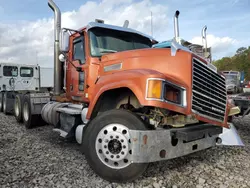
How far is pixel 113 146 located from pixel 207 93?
1.56 meters

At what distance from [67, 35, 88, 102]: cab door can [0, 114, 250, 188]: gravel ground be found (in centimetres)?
111

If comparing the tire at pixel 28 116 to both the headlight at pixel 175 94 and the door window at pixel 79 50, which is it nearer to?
the door window at pixel 79 50

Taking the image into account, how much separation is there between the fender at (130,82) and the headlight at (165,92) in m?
0.07

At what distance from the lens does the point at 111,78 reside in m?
3.65

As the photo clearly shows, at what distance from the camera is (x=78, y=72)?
5184mm

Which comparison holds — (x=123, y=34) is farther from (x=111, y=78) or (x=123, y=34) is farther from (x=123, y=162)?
(x=123, y=162)

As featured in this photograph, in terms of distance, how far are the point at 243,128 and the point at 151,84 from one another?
5347 mm

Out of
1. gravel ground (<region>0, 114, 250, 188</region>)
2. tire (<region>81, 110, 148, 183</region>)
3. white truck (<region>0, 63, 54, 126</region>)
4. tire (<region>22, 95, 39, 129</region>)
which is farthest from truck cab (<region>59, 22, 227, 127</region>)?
white truck (<region>0, 63, 54, 126</region>)

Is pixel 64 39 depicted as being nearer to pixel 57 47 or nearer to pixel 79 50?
pixel 79 50

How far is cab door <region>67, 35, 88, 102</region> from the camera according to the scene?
492cm

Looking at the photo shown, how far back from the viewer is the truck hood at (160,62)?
3338mm

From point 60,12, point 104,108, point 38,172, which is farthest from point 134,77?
point 60,12

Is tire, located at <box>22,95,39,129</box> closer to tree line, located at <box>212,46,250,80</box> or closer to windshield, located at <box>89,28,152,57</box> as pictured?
windshield, located at <box>89,28,152,57</box>

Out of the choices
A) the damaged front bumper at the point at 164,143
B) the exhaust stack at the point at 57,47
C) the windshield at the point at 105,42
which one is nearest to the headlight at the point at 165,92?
the damaged front bumper at the point at 164,143
